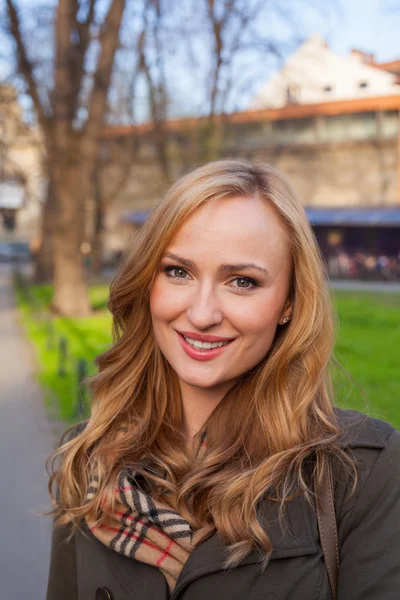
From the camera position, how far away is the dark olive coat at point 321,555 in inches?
65.5

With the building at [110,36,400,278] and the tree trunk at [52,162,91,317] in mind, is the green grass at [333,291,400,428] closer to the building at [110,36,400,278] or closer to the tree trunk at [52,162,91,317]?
the tree trunk at [52,162,91,317]

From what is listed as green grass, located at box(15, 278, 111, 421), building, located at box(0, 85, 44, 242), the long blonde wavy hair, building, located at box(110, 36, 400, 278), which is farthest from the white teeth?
building, located at box(110, 36, 400, 278)

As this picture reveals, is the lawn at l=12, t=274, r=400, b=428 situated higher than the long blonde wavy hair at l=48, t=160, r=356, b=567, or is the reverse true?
the long blonde wavy hair at l=48, t=160, r=356, b=567

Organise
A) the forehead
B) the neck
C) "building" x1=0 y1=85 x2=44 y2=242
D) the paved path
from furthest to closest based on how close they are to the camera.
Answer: "building" x1=0 y1=85 x2=44 y2=242
the paved path
the neck
the forehead

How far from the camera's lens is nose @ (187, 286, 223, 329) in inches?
74.4

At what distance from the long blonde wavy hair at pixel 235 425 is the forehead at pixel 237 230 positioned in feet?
0.07

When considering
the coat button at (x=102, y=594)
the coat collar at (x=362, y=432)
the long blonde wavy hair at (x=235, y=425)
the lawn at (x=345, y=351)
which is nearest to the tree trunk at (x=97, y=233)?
the lawn at (x=345, y=351)

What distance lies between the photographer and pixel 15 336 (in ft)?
50.0

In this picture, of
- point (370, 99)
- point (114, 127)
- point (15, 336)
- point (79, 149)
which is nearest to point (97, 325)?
point (15, 336)

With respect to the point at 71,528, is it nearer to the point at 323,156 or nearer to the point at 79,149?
the point at 79,149

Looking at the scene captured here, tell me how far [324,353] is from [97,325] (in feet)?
43.5

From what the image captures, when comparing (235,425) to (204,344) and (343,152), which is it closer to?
(204,344)

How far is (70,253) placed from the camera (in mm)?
17234

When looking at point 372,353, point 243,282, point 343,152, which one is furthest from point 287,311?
point 343,152
